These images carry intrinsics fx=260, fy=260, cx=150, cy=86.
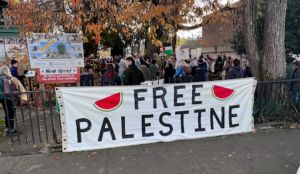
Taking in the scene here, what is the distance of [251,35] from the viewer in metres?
6.36

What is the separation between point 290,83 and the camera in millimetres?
6145

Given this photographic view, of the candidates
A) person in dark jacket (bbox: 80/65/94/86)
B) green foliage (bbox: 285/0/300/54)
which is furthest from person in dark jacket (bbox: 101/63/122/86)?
green foliage (bbox: 285/0/300/54)

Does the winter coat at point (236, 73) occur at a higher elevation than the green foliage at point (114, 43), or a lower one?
lower

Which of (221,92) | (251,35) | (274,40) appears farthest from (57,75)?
(274,40)

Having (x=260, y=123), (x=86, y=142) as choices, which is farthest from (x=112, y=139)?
(x=260, y=123)

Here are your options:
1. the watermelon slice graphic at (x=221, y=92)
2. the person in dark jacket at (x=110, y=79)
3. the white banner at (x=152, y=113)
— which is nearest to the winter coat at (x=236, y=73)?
the white banner at (x=152, y=113)

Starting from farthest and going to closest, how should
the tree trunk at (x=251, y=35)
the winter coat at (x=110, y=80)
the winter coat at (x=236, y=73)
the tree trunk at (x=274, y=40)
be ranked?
the winter coat at (x=110, y=80), the winter coat at (x=236, y=73), the tree trunk at (x=251, y=35), the tree trunk at (x=274, y=40)

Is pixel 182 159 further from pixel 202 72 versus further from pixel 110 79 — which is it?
pixel 202 72

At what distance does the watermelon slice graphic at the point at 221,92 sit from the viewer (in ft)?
17.7

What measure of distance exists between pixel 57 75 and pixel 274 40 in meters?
5.06

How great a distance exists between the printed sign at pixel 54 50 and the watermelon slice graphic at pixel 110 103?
1.35 meters

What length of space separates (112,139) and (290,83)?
14.3ft

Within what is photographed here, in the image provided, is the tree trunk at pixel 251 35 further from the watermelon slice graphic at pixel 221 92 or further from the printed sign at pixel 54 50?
the printed sign at pixel 54 50

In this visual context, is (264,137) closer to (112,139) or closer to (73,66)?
(112,139)
